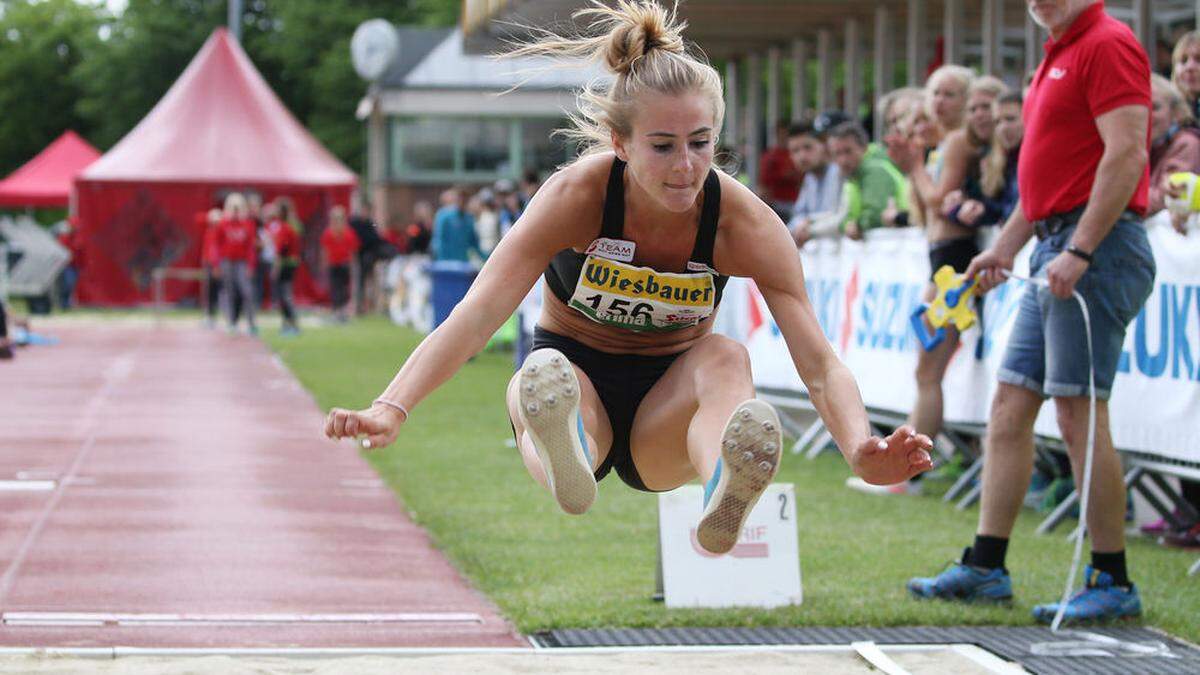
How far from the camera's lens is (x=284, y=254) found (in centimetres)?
2969

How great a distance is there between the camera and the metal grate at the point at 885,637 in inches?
246

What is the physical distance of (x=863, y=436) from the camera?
14.6ft

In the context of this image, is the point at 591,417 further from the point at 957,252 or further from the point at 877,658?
the point at 957,252

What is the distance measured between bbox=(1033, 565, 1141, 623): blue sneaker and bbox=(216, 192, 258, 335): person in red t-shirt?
2142 centimetres

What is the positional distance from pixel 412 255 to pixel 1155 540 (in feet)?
→ 81.0

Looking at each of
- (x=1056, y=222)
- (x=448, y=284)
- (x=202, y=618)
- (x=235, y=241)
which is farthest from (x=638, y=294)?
(x=235, y=241)

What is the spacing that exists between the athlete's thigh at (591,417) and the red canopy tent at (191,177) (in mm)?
31825

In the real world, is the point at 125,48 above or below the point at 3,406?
above

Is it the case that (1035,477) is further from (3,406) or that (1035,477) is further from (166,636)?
(3,406)

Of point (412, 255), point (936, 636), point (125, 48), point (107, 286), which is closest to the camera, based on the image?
point (936, 636)

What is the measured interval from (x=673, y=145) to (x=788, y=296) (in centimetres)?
55

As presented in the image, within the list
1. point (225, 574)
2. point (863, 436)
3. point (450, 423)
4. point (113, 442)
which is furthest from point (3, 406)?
point (863, 436)

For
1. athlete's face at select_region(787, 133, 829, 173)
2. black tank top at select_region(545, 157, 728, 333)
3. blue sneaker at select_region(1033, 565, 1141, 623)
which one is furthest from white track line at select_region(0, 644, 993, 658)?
athlete's face at select_region(787, 133, 829, 173)

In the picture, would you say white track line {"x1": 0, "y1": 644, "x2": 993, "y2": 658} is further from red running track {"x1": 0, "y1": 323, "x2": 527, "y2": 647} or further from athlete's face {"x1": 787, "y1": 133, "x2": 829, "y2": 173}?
athlete's face {"x1": 787, "y1": 133, "x2": 829, "y2": 173}
